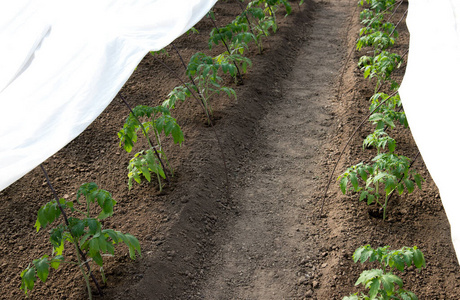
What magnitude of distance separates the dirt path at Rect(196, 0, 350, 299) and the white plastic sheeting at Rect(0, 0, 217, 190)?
66.1 inches

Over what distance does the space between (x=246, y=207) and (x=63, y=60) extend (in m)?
2.13

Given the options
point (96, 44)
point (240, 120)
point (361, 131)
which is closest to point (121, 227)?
point (96, 44)

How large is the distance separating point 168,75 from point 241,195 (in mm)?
2341

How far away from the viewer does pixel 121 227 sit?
12.4ft

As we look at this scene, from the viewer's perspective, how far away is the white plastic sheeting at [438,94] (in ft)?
6.96

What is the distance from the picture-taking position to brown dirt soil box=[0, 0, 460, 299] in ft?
11.1

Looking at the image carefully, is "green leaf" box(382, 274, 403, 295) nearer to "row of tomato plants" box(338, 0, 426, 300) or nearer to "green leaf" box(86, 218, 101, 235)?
"row of tomato plants" box(338, 0, 426, 300)

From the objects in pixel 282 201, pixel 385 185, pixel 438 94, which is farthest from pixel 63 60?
pixel 385 185

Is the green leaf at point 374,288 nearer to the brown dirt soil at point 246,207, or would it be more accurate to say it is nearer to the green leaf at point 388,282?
the green leaf at point 388,282

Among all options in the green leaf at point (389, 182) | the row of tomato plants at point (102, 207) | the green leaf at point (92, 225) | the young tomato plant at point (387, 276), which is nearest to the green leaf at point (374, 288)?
the young tomato plant at point (387, 276)

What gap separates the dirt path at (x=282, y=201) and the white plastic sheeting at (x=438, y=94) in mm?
1455

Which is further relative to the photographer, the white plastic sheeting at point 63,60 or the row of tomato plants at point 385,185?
the row of tomato plants at point 385,185

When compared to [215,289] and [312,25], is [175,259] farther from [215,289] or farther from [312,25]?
[312,25]

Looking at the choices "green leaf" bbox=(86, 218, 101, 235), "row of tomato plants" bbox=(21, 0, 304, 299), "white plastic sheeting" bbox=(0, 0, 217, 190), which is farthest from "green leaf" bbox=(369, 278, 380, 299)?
"white plastic sheeting" bbox=(0, 0, 217, 190)
